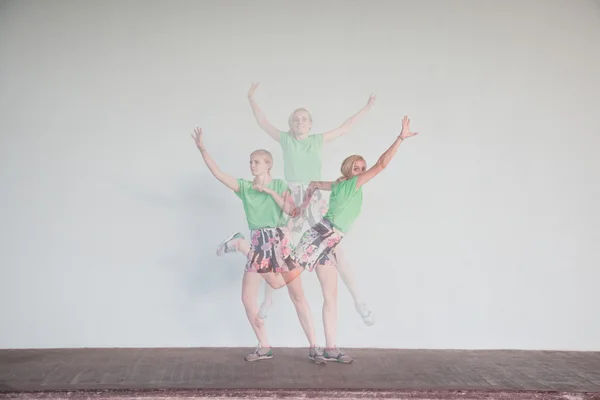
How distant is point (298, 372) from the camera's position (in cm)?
545

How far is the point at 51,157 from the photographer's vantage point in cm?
602

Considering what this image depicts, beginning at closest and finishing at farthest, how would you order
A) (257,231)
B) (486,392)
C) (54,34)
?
(486,392)
(257,231)
(54,34)

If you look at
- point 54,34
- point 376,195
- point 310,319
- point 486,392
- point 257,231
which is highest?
point 54,34

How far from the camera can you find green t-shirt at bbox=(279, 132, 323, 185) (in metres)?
5.89

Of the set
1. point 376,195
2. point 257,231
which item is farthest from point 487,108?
point 257,231

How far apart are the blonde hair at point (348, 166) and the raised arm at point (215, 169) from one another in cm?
68

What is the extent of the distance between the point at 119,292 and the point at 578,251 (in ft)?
10.7

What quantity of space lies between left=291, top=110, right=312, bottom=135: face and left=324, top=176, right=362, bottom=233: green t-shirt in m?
0.46

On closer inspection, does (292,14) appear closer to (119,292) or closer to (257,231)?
(257,231)

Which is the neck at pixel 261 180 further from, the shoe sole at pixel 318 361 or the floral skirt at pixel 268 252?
the shoe sole at pixel 318 361

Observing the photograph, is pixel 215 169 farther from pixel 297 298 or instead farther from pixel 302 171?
→ pixel 297 298

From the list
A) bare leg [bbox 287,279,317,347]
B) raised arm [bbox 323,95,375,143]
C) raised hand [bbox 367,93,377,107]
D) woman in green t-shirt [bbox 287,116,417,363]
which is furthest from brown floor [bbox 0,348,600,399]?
raised hand [bbox 367,93,377,107]

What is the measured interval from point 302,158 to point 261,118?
1.39 feet

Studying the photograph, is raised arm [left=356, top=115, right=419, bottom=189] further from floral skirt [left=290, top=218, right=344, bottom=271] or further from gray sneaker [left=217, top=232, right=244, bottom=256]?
gray sneaker [left=217, top=232, right=244, bottom=256]
